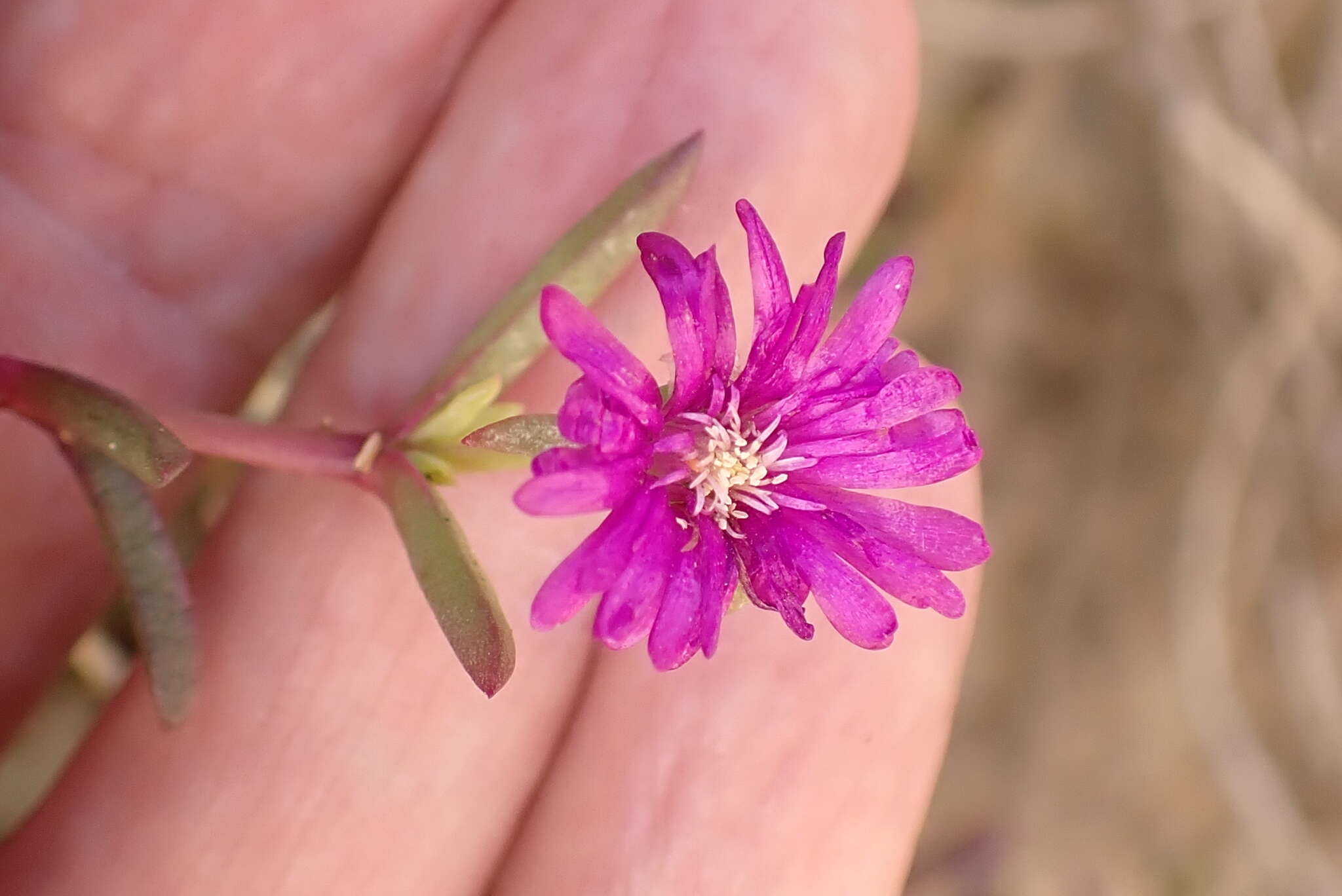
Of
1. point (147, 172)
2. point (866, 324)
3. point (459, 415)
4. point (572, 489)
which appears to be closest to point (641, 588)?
point (572, 489)

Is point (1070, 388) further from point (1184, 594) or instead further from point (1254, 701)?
point (1254, 701)

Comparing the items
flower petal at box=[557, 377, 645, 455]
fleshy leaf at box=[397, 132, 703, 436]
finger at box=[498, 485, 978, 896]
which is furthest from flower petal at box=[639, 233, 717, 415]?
finger at box=[498, 485, 978, 896]

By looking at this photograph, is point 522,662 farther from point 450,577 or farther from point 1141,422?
point 1141,422

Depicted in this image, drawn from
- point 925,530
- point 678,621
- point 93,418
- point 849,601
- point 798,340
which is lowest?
point 93,418

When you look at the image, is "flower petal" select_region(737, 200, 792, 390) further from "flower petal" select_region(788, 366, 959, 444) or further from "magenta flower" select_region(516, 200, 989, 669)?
"flower petal" select_region(788, 366, 959, 444)

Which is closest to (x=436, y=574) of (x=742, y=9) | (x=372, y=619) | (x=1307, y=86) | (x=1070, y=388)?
(x=372, y=619)
